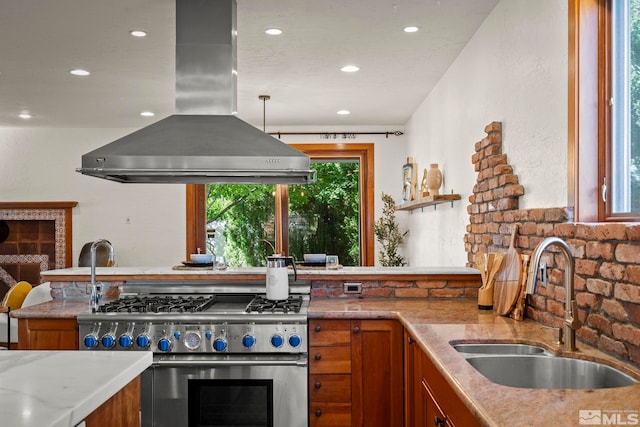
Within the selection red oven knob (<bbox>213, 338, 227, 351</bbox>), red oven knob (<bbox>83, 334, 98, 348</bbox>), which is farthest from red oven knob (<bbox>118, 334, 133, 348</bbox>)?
red oven knob (<bbox>213, 338, 227, 351</bbox>)

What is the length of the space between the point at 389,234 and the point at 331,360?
4.17 metres

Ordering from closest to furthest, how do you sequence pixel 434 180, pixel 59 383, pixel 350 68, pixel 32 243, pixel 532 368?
1. pixel 59 383
2. pixel 532 368
3. pixel 350 68
4. pixel 434 180
5. pixel 32 243

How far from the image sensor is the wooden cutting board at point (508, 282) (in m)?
2.79

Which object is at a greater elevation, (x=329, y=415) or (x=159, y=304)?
(x=159, y=304)

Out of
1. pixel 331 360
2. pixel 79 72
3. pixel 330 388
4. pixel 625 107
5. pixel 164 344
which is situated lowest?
pixel 330 388

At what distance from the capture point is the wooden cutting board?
9.16ft

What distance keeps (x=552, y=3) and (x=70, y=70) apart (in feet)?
12.0

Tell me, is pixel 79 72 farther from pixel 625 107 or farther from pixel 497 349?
pixel 625 107

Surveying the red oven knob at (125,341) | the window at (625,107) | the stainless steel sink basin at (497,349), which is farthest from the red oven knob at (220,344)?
the window at (625,107)

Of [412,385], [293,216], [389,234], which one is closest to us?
[412,385]

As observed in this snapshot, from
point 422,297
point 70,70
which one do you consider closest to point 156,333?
point 422,297

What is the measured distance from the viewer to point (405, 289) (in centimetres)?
350

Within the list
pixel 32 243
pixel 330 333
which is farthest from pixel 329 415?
pixel 32 243

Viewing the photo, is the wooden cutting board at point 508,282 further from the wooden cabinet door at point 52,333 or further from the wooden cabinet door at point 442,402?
the wooden cabinet door at point 52,333
